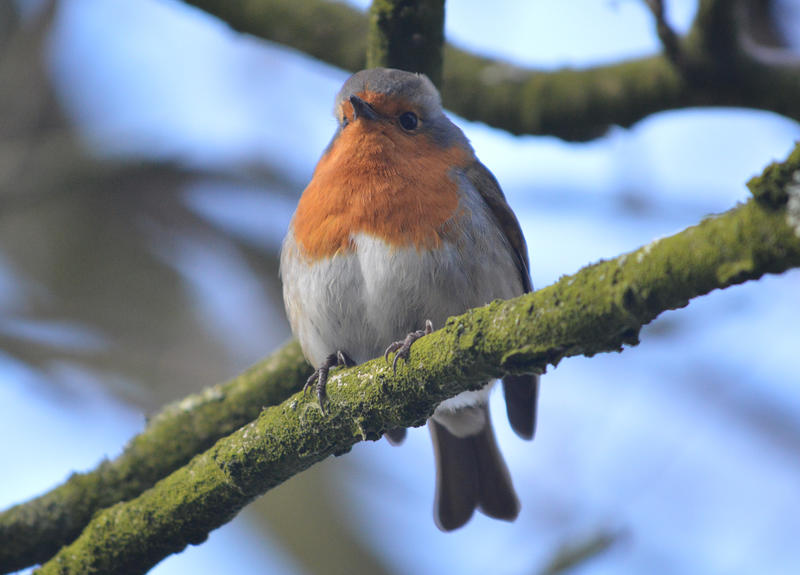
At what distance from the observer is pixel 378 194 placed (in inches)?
156

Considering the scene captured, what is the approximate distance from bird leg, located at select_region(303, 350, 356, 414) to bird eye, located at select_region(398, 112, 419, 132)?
4.17ft

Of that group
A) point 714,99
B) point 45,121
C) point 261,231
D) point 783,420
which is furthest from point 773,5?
point 45,121

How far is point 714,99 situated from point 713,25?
1.36 ft

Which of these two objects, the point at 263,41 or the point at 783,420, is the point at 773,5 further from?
the point at 783,420

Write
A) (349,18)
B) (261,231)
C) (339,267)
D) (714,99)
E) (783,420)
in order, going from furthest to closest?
(261,231)
(783,420)
(349,18)
(714,99)
(339,267)

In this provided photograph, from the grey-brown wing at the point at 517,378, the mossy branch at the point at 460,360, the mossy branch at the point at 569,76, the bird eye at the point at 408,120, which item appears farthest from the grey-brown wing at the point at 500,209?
the mossy branch at the point at 460,360

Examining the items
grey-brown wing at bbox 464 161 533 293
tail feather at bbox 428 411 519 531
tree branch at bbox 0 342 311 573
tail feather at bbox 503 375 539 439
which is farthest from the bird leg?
tail feather at bbox 428 411 519 531

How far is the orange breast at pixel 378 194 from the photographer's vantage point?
3.88m

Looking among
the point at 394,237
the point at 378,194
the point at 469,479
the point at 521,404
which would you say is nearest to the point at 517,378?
the point at 521,404

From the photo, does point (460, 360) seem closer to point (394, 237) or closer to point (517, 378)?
point (394, 237)

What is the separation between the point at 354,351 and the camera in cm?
409

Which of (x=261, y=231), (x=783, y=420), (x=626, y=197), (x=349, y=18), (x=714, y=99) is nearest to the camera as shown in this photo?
(x=714, y=99)

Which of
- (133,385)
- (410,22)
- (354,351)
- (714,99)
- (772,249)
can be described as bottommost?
(772,249)

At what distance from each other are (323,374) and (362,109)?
1620 millimetres
